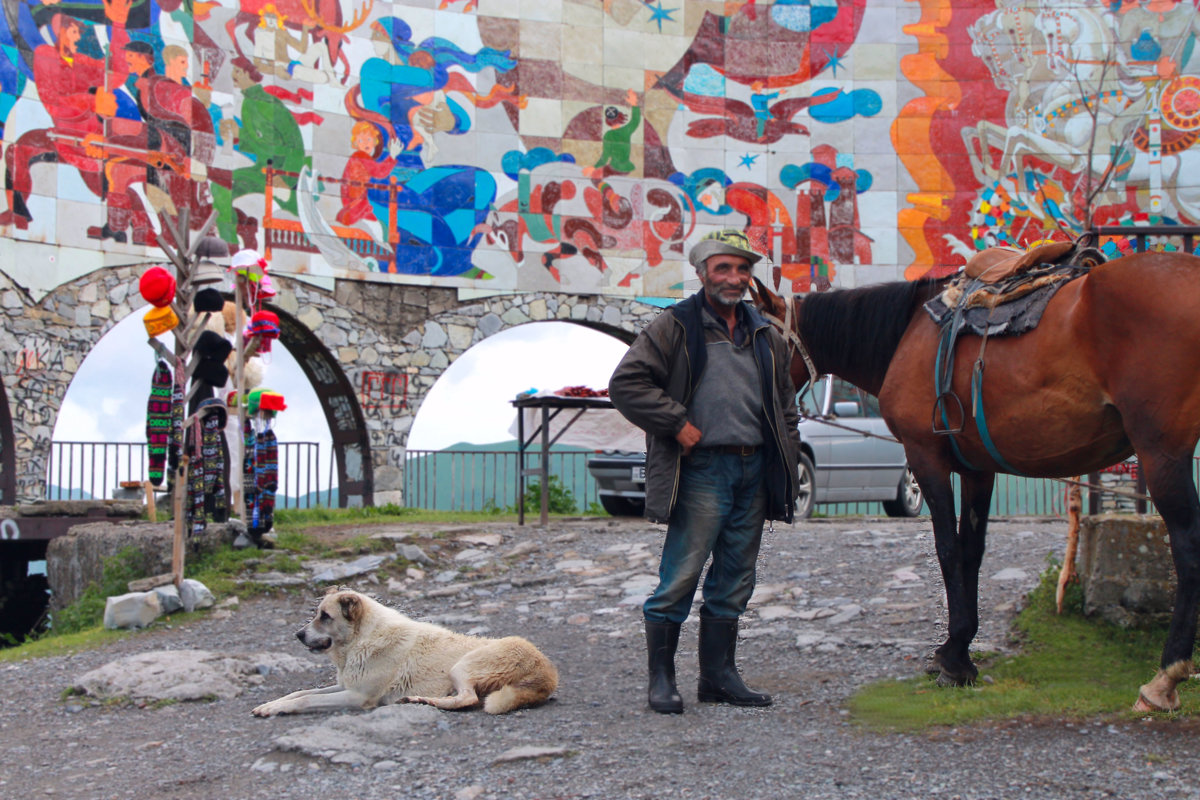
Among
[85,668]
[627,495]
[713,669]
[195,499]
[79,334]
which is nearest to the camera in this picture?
[713,669]

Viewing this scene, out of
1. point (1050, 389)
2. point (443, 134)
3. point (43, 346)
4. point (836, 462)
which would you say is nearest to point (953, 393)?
point (1050, 389)

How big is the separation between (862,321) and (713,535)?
153 centimetres

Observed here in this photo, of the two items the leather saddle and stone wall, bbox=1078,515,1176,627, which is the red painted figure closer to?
the leather saddle

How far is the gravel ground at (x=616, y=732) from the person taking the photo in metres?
3.54

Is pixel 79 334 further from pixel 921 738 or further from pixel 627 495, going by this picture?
pixel 921 738

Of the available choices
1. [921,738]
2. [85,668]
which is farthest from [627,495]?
[921,738]

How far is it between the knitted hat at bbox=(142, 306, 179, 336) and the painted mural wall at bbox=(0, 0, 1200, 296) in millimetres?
9044

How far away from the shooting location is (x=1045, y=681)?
16.2 ft

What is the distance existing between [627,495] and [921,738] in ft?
31.7

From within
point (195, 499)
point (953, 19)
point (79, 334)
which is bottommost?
point (195, 499)

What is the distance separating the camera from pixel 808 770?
3.64 metres

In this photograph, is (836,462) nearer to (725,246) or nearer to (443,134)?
(725,246)

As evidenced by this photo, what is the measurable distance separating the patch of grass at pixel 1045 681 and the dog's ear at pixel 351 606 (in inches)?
88.2

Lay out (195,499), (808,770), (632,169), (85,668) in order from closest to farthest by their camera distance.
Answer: (808,770) → (85,668) → (195,499) → (632,169)
